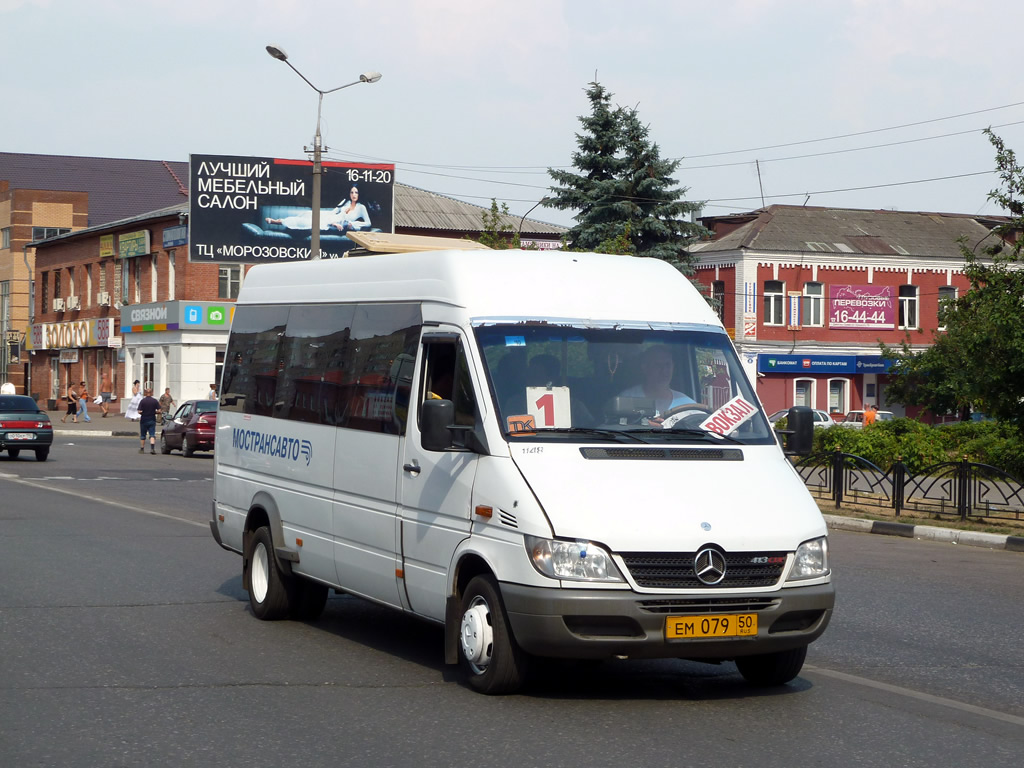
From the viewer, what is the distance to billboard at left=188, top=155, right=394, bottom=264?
40625mm

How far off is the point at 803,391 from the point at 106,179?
182 ft

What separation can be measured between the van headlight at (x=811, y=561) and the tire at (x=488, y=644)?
1.44m

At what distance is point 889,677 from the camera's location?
8102mm

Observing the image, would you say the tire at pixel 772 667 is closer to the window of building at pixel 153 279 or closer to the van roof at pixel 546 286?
→ the van roof at pixel 546 286

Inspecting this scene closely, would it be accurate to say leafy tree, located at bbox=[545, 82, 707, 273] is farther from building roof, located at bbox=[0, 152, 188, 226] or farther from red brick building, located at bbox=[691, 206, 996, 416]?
building roof, located at bbox=[0, 152, 188, 226]

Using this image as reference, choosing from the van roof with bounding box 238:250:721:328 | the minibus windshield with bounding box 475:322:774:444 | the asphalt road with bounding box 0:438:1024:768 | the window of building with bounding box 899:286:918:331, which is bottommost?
the asphalt road with bounding box 0:438:1024:768

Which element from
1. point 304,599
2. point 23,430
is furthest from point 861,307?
point 304,599

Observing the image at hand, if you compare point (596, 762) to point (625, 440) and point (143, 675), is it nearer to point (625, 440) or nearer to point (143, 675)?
point (625, 440)

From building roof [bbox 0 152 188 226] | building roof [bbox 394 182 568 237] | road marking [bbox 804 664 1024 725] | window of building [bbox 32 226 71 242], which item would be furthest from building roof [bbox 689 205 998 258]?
road marking [bbox 804 664 1024 725]

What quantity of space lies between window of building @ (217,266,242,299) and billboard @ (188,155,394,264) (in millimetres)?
15775

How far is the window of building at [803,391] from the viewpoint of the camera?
2223 inches

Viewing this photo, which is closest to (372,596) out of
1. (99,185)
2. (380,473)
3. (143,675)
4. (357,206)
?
(380,473)

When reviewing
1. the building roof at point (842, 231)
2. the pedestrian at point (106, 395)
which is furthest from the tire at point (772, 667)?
the pedestrian at point (106, 395)

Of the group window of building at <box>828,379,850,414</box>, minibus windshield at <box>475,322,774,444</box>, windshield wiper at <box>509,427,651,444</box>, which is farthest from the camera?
window of building at <box>828,379,850,414</box>
